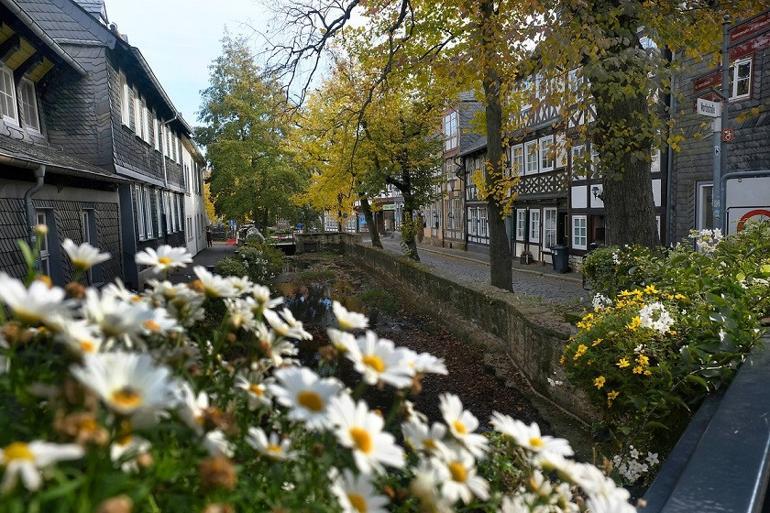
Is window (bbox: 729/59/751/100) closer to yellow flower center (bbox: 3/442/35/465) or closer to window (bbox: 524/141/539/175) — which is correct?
window (bbox: 524/141/539/175)

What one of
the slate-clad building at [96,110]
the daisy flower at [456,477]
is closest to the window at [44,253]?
the slate-clad building at [96,110]

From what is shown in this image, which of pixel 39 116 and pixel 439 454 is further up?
pixel 39 116

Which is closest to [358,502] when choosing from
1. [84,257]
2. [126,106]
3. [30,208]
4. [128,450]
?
[128,450]

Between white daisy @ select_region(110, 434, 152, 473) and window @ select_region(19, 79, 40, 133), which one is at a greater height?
window @ select_region(19, 79, 40, 133)

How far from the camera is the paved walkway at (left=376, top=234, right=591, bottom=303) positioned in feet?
49.8

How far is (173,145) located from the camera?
2389cm

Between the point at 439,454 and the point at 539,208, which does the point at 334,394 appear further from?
the point at 539,208

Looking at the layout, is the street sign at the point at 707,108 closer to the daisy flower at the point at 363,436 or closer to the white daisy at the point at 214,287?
the white daisy at the point at 214,287

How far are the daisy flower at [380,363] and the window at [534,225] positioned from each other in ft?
76.4

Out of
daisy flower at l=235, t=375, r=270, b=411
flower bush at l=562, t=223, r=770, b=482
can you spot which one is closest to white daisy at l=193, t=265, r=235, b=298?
daisy flower at l=235, t=375, r=270, b=411

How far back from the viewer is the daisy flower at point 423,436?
113 cm

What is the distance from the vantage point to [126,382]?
0.83 meters

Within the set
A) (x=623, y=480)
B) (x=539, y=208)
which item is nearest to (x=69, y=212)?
(x=623, y=480)

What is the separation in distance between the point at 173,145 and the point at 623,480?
77.3 feet
